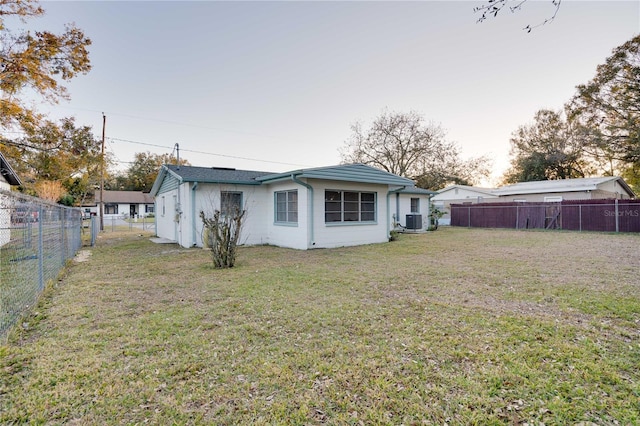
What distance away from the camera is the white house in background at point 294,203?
9.88 metres

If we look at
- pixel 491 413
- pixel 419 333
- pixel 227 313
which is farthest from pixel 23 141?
pixel 491 413

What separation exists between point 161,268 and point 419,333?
241 inches

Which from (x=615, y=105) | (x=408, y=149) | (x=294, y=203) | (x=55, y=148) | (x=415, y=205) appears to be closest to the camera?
(x=294, y=203)

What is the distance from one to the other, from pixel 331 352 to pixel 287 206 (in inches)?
324

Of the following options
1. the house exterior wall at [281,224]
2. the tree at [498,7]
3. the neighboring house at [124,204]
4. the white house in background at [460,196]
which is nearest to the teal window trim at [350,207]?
the house exterior wall at [281,224]

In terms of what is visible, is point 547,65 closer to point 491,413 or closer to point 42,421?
point 491,413

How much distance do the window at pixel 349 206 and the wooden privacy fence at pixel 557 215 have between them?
12.5m

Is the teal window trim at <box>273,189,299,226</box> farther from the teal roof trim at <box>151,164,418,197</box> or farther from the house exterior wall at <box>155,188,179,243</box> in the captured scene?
the house exterior wall at <box>155,188,179,243</box>

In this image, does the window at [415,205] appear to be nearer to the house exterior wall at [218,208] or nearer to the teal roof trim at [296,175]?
the teal roof trim at [296,175]

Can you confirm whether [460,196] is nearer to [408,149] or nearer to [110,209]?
[408,149]

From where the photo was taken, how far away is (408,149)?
24547mm

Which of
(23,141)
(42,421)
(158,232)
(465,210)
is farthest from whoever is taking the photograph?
(465,210)

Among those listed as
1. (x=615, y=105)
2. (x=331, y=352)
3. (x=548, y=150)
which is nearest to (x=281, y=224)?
(x=331, y=352)

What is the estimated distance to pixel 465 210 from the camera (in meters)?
21.3
